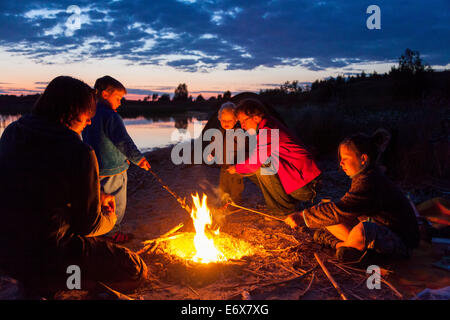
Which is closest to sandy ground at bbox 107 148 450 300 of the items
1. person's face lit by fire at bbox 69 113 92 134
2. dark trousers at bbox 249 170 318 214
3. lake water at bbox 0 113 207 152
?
dark trousers at bbox 249 170 318 214

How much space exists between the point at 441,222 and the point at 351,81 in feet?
172

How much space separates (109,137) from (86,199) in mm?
1569

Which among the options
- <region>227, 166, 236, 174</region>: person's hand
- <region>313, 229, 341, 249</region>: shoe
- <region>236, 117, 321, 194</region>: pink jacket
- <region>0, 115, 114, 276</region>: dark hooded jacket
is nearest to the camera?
<region>0, 115, 114, 276</region>: dark hooded jacket

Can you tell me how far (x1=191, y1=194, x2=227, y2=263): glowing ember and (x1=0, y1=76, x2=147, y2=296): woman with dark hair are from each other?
52.4 inches

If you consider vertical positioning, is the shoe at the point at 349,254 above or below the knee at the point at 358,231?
below

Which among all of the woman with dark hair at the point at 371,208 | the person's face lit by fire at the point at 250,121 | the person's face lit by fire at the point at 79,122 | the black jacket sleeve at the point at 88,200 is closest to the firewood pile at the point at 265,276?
the woman with dark hair at the point at 371,208

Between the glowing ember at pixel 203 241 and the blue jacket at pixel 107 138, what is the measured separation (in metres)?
1.00

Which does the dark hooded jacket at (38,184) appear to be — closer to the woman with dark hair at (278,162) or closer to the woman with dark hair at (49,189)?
the woman with dark hair at (49,189)

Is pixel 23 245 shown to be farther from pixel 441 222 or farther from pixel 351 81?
pixel 351 81

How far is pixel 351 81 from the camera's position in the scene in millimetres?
52094

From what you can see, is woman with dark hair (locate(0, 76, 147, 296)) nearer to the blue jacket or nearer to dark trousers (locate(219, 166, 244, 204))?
the blue jacket

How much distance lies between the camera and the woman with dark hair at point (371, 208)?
10.3 ft

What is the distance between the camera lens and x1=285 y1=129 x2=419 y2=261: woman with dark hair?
10.3 feet
